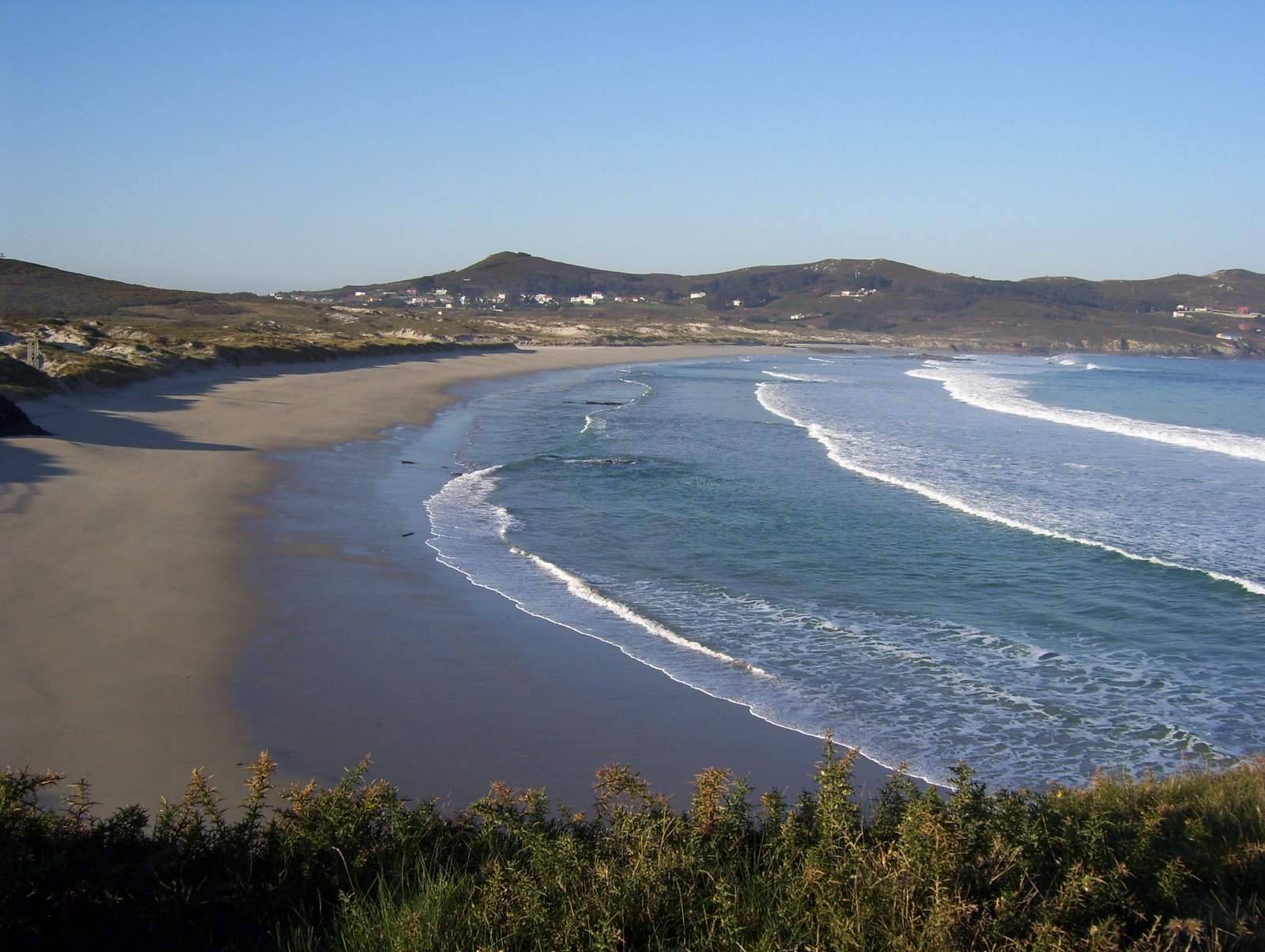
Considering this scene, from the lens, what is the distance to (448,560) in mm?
11141

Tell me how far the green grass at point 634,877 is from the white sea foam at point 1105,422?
2222 centimetres

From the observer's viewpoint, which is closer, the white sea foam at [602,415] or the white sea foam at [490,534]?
the white sea foam at [490,534]

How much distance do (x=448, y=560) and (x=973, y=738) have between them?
6372 millimetres

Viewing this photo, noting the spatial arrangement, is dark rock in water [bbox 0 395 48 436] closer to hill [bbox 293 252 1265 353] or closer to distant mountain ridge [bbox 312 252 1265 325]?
hill [bbox 293 252 1265 353]

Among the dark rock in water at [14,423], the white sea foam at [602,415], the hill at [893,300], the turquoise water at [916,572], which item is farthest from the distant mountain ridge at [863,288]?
the dark rock in water at [14,423]

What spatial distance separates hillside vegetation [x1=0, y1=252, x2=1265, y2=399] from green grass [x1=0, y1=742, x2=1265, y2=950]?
20.1 m

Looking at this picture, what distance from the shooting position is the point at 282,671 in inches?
287

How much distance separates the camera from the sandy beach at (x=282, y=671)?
5.75 meters

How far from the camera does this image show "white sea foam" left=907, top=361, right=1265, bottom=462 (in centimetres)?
2364

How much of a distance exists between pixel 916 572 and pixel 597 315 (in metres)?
118

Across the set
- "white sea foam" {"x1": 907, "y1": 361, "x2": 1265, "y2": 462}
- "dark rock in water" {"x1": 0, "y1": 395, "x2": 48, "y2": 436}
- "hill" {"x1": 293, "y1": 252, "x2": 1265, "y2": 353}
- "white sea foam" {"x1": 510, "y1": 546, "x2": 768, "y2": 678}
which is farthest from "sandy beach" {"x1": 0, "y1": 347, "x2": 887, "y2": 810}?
"hill" {"x1": 293, "y1": 252, "x2": 1265, "y2": 353}

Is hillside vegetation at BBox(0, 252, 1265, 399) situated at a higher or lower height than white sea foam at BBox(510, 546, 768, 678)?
higher

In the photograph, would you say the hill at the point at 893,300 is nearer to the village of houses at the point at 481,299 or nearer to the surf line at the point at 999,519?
the village of houses at the point at 481,299

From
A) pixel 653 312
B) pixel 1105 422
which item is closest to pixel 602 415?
pixel 1105 422
